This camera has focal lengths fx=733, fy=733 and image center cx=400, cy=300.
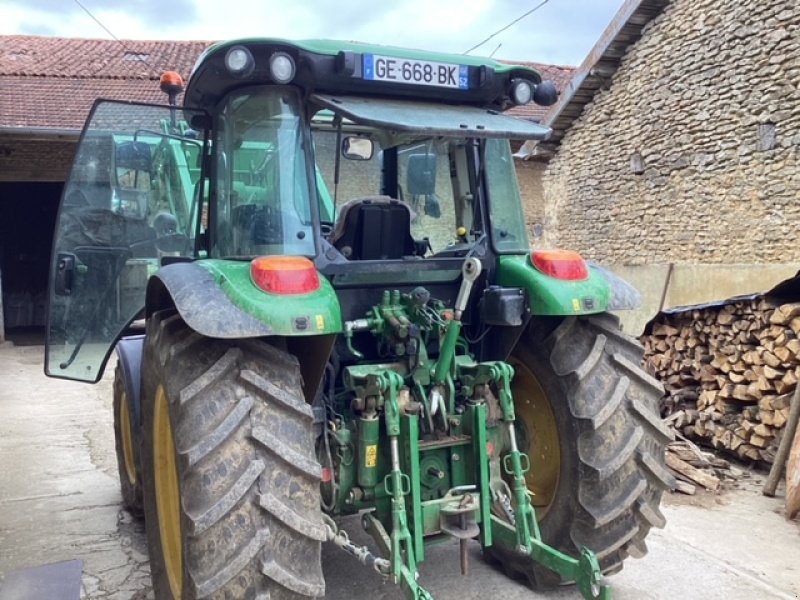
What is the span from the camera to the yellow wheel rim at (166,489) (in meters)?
2.79

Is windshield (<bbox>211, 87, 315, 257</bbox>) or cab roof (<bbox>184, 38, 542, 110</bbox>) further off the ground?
cab roof (<bbox>184, 38, 542, 110</bbox>)

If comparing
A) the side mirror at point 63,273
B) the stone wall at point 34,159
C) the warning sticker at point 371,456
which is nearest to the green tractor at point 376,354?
the warning sticker at point 371,456

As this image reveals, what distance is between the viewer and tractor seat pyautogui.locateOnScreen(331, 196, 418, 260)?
3.07m

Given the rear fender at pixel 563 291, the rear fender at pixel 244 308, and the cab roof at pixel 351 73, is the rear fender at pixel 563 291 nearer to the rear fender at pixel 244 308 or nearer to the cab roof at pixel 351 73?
the cab roof at pixel 351 73

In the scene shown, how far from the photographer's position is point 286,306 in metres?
2.44

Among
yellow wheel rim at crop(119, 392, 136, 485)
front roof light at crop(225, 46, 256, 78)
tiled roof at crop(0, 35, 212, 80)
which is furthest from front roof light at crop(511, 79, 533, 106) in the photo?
tiled roof at crop(0, 35, 212, 80)

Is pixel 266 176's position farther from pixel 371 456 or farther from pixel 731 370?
pixel 731 370

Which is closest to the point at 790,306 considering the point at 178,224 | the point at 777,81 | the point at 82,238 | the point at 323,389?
the point at 777,81

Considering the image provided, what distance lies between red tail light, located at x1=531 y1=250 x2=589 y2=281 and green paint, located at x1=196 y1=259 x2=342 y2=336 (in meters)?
1.00

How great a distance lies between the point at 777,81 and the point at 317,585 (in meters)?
7.07

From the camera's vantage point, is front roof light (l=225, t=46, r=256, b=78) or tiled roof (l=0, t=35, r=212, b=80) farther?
tiled roof (l=0, t=35, r=212, b=80)

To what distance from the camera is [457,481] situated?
2916mm

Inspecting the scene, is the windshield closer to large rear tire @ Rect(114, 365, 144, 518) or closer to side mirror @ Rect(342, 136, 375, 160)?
side mirror @ Rect(342, 136, 375, 160)

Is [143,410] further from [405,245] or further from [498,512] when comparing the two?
[498,512]
